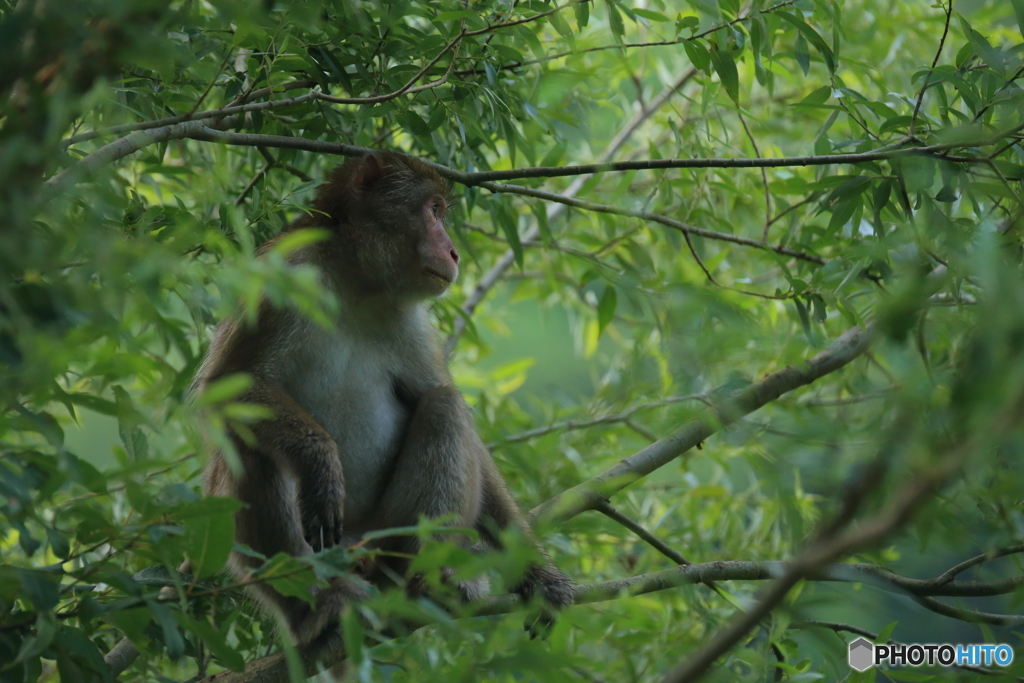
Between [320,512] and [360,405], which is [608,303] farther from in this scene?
[320,512]

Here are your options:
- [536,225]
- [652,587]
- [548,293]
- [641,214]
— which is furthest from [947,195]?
[548,293]

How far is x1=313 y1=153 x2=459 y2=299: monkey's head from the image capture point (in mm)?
4387

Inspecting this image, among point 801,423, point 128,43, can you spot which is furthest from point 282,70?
point 801,423

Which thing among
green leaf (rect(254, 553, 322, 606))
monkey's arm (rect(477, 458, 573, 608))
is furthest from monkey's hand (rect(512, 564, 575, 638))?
green leaf (rect(254, 553, 322, 606))

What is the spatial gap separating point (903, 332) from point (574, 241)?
4.76 m

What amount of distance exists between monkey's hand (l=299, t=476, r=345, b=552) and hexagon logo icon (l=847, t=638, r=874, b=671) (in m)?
2.18

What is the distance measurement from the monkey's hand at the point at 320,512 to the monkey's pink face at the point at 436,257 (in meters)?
1.19

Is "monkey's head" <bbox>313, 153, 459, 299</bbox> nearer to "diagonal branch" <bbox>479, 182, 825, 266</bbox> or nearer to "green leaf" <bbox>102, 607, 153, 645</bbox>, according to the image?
"diagonal branch" <bbox>479, 182, 825, 266</bbox>

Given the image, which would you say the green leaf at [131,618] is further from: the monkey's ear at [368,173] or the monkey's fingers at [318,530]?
the monkey's ear at [368,173]

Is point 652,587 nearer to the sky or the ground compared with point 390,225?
nearer to the ground

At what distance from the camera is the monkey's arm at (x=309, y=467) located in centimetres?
358

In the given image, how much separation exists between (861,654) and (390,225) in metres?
2.95

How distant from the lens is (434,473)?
13.3ft

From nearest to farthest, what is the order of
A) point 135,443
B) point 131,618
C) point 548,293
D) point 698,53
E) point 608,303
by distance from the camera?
point 131,618
point 135,443
point 698,53
point 608,303
point 548,293
